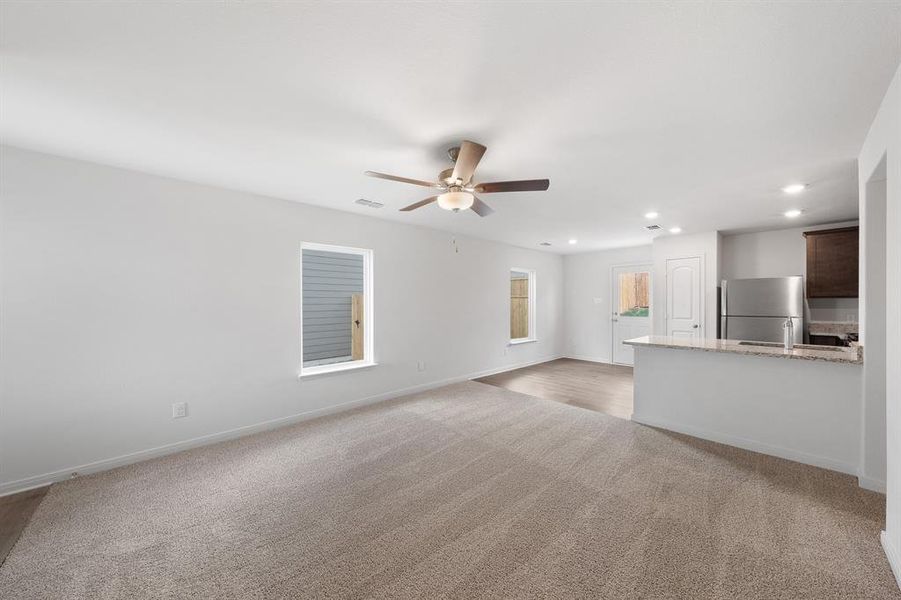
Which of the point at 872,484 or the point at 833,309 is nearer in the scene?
the point at 872,484

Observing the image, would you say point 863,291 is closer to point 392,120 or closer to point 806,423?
point 806,423

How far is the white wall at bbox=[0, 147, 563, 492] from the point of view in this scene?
254 cm

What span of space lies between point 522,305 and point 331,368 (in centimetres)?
431

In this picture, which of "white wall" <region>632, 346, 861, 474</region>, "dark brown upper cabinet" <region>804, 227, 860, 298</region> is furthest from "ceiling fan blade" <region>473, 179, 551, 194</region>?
"dark brown upper cabinet" <region>804, 227, 860, 298</region>

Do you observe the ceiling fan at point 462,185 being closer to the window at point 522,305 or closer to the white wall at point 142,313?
the white wall at point 142,313

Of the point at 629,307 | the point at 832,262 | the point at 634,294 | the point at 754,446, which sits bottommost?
the point at 754,446

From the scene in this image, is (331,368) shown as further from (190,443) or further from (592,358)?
(592,358)

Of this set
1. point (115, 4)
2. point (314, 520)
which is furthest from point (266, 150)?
point (314, 520)

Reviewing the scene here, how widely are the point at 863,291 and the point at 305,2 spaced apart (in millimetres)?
3701

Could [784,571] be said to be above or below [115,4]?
below

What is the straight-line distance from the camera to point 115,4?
4.29ft

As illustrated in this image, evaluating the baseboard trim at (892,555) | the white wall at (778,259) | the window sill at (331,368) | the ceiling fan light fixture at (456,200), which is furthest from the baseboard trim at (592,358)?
the ceiling fan light fixture at (456,200)

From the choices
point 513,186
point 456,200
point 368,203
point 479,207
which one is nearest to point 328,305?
point 368,203

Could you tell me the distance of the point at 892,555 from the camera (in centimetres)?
176
